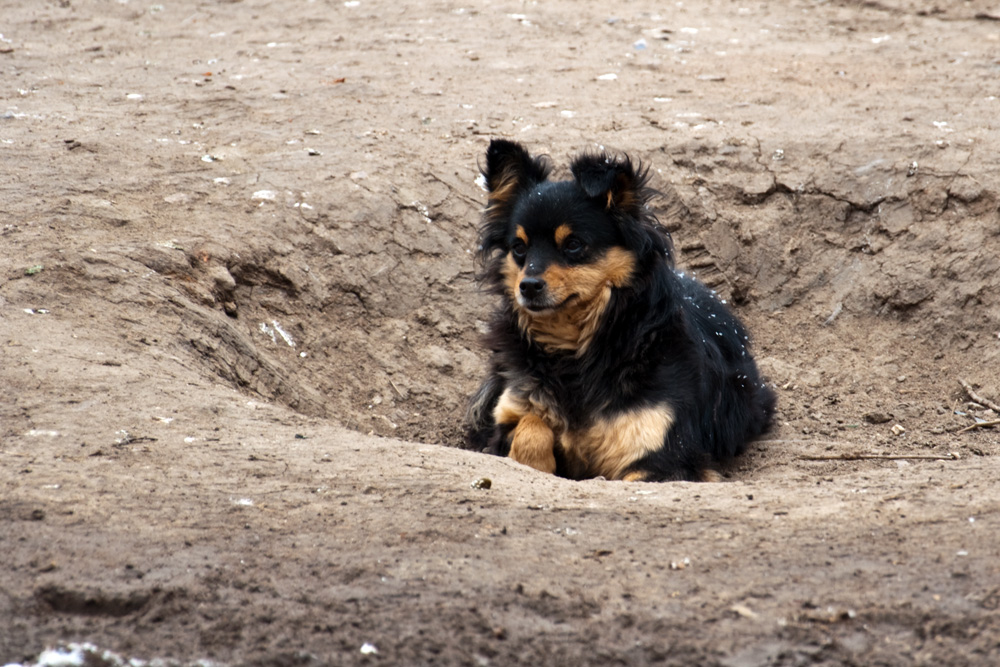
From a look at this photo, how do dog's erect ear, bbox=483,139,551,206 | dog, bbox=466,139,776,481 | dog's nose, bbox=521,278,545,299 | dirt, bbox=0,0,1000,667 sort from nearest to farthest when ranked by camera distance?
dirt, bbox=0,0,1000,667 → dog's nose, bbox=521,278,545,299 → dog, bbox=466,139,776,481 → dog's erect ear, bbox=483,139,551,206

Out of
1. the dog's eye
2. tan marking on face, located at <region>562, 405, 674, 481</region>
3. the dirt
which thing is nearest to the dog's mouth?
the dog's eye

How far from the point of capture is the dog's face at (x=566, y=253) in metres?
5.46

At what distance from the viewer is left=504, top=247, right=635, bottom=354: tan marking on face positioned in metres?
5.48

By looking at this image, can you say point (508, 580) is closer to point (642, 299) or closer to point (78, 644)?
point (78, 644)

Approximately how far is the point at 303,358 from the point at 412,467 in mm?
2582

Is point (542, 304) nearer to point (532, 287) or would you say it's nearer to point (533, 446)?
point (532, 287)

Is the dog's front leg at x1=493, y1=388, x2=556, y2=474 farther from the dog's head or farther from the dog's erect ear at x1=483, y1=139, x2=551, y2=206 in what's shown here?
the dog's erect ear at x1=483, y1=139, x2=551, y2=206

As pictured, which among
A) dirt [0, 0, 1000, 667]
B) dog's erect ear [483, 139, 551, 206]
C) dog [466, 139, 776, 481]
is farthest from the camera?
dog's erect ear [483, 139, 551, 206]

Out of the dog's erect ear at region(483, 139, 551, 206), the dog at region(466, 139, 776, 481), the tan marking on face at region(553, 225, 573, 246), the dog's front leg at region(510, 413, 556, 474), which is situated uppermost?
the dog's erect ear at region(483, 139, 551, 206)

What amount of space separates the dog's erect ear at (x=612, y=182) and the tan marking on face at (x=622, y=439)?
1.14m

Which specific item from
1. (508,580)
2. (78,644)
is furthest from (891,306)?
(78,644)

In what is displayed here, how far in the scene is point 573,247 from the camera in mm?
5527

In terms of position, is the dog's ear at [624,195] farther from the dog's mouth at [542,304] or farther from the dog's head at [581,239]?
the dog's mouth at [542,304]

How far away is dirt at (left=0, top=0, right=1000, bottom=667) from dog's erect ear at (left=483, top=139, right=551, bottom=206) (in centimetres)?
163
